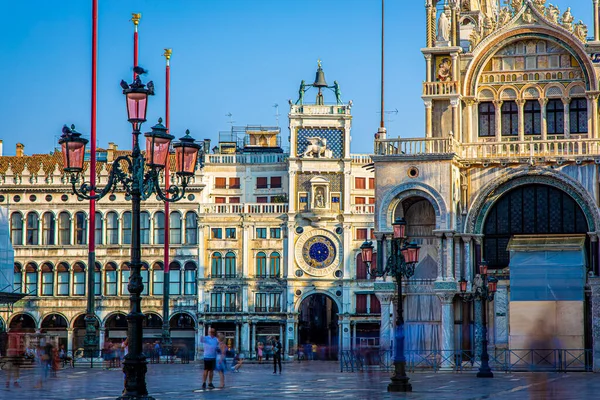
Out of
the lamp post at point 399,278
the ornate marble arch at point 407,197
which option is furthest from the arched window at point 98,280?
the lamp post at point 399,278

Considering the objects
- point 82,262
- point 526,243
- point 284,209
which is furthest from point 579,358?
point 82,262

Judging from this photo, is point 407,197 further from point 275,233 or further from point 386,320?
point 275,233

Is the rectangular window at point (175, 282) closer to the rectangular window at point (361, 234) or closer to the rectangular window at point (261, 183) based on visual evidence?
the rectangular window at point (261, 183)

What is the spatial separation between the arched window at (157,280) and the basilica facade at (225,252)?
92 mm

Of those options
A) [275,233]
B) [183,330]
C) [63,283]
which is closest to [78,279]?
[63,283]

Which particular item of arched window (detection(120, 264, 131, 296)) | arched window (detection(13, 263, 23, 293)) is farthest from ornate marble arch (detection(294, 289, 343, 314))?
arched window (detection(13, 263, 23, 293))

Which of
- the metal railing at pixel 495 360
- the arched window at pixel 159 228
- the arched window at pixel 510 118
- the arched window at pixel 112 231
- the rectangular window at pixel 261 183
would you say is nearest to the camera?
the metal railing at pixel 495 360

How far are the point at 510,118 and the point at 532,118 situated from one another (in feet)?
2.56

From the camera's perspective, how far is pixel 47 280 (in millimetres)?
71375

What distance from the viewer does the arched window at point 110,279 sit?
70938mm

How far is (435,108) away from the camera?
4309 cm

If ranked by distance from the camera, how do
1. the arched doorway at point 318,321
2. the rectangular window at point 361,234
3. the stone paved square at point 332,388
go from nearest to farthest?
1. the stone paved square at point 332,388
2. the rectangular window at point 361,234
3. the arched doorway at point 318,321

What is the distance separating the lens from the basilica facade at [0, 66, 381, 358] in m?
69.1

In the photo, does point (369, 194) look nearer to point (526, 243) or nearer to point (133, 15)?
point (133, 15)
